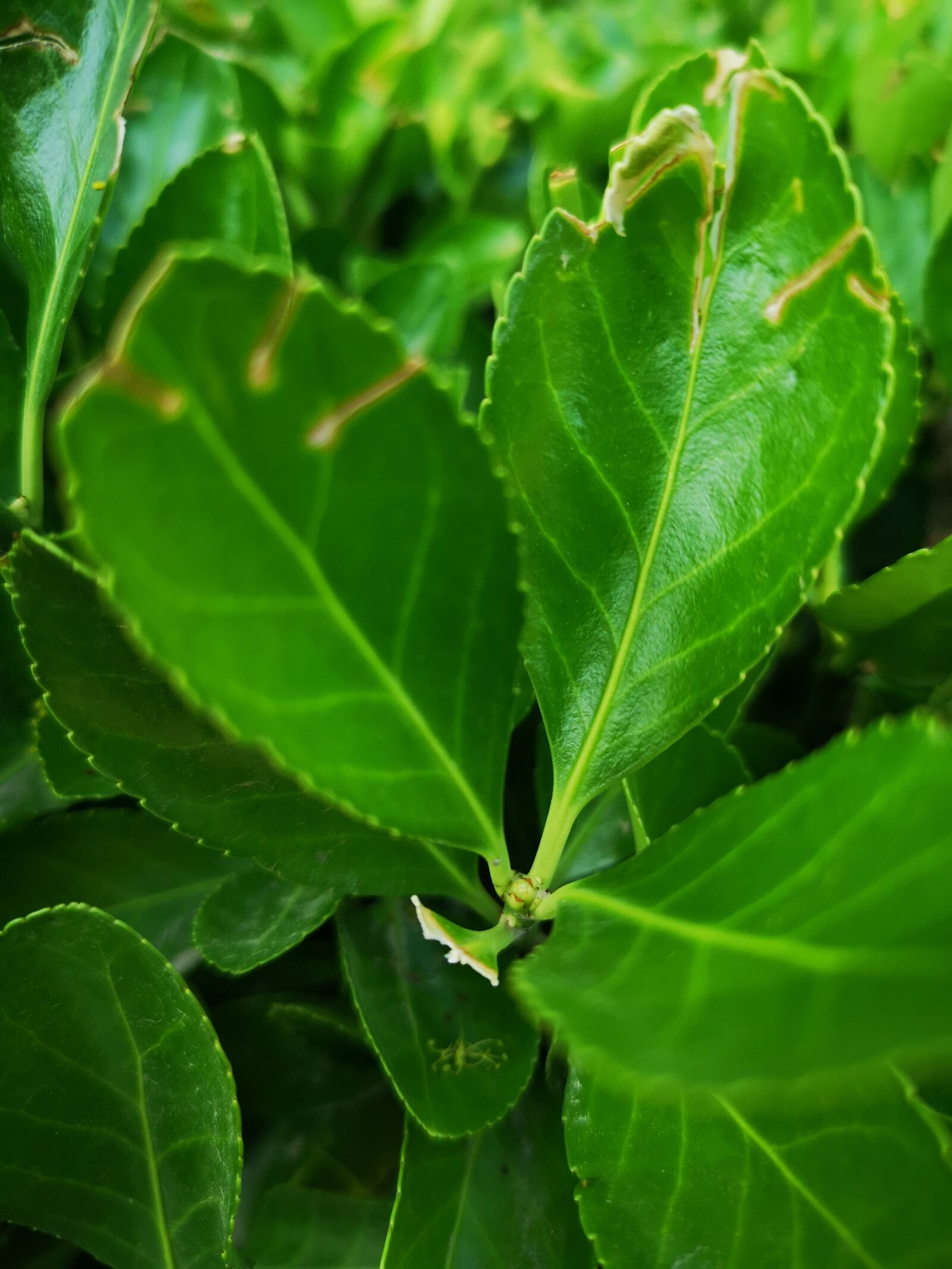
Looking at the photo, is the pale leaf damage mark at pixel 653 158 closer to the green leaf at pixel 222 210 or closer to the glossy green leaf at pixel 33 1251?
the green leaf at pixel 222 210

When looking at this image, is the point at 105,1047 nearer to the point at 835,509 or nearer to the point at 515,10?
the point at 835,509

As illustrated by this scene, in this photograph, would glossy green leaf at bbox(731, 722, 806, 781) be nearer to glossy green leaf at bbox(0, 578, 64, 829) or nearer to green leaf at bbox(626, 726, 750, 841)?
green leaf at bbox(626, 726, 750, 841)

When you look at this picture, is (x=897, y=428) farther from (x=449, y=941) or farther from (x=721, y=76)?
(x=449, y=941)

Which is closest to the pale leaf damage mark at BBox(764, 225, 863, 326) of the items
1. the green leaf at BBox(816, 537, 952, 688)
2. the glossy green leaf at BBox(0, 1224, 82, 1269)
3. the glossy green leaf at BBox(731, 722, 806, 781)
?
the green leaf at BBox(816, 537, 952, 688)

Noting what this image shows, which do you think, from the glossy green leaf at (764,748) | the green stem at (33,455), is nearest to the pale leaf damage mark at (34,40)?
the green stem at (33,455)

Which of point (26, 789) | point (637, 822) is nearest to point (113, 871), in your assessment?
point (26, 789)
